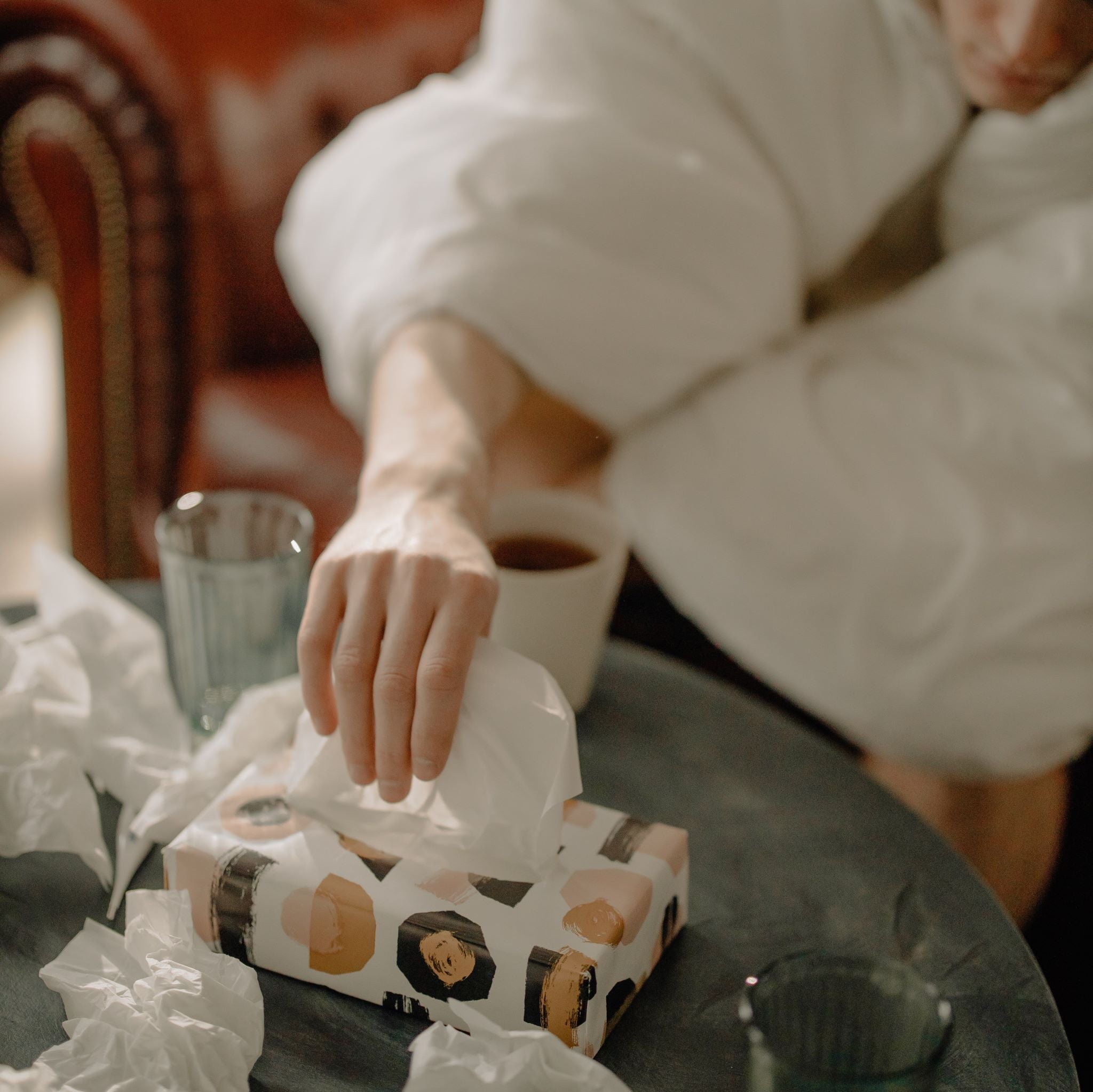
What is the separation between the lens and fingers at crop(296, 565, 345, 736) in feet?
1.73

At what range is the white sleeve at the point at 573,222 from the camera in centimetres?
86

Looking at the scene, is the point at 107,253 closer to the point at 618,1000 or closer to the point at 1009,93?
the point at 1009,93

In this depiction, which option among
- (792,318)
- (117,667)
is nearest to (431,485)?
(117,667)

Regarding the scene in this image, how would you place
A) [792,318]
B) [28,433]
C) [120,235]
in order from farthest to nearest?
[28,433] → [120,235] → [792,318]

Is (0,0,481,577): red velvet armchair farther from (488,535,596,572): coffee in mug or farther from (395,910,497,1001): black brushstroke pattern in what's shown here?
(395,910,497,1001): black brushstroke pattern

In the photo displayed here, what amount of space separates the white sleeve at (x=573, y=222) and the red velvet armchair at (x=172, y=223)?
0.29 m

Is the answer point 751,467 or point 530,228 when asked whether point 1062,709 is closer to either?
point 751,467

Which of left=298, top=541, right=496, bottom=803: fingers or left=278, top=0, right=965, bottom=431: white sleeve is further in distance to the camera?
left=278, top=0, right=965, bottom=431: white sleeve

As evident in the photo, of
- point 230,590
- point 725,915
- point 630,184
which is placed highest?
point 630,184

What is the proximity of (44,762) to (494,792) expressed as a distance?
0.71 ft

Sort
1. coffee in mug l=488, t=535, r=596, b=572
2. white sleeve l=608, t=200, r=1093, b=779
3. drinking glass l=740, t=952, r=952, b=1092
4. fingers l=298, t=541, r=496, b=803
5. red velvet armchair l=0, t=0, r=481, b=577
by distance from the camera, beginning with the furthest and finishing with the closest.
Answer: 1. red velvet armchair l=0, t=0, r=481, b=577
2. white sleeve l=608, t=200, r=1093, b=779
3. coffee in mug l=488, t=535, r=596, b=572
4. fingers l=298, t=541, r=496, b=803
5. drinking glass l=740, t=952, r=952, b=1092

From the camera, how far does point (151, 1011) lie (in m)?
0.45

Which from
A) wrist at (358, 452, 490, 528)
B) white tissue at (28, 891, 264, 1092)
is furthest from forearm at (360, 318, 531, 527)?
white tissue at (28, 891, 264, 1092)

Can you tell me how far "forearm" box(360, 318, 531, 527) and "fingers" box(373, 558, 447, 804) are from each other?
9 cm
